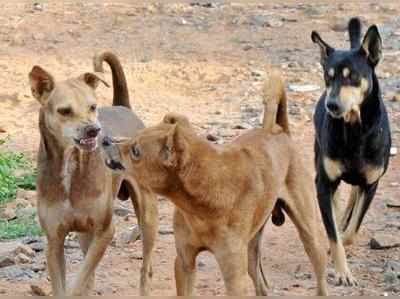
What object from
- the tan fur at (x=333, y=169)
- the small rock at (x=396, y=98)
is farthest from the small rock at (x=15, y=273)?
the small rock at (x=396, y=98)

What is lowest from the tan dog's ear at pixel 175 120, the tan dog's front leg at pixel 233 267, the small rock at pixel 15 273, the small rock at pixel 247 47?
the small rock at pixel 15 273

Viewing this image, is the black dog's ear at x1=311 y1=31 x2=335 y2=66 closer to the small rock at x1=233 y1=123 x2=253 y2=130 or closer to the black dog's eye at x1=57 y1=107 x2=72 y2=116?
the black dog's eye at x1=57 y1=107 x2=72 y2=116

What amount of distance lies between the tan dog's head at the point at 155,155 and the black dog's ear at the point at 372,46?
2.66 meters

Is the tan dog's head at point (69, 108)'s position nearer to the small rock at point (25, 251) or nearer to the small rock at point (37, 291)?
the small rock at point (37, 291)

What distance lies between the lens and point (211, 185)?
23.9ft

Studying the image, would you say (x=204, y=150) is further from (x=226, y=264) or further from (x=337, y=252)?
(x=337, y=252)

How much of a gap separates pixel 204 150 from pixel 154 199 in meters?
1.65

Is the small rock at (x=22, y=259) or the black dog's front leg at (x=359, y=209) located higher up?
the black dog's front leg at (x=359, y=209)

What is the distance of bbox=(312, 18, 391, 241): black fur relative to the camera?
930cm

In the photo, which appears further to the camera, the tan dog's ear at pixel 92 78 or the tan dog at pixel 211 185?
the tan dog's ear at pixel 92 78

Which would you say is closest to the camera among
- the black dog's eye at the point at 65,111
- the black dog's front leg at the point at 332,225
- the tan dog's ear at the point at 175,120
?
the tan dog's ear at the point at 175,120

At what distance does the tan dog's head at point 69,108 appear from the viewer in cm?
786

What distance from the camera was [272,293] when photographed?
A: 28.6 ft

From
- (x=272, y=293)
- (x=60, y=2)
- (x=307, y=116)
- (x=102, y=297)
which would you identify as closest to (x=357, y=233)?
(x=272, y=293)
